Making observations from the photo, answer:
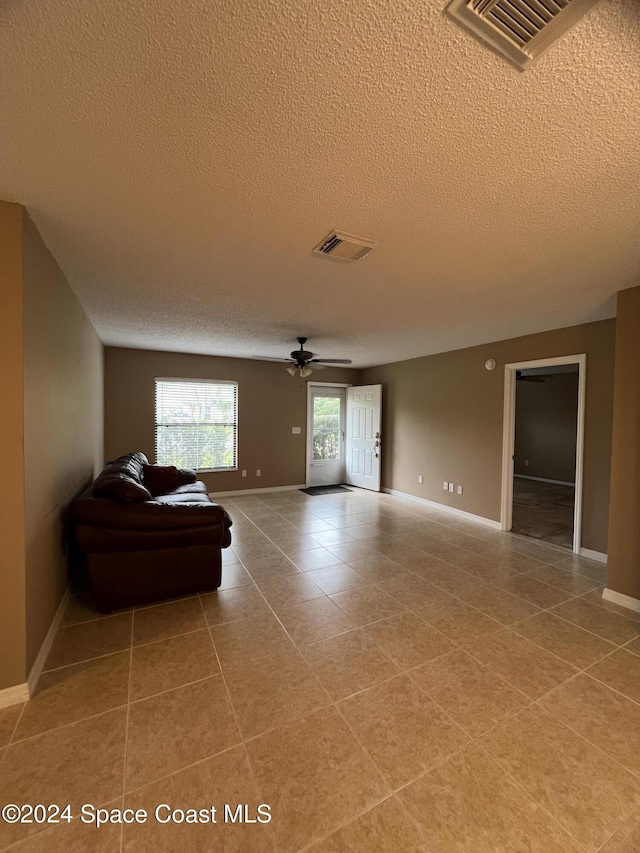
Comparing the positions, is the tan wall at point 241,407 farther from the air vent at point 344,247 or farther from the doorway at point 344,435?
the air vent at point 344,247

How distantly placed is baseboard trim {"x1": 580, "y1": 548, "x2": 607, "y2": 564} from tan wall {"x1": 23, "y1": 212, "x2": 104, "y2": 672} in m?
4.75

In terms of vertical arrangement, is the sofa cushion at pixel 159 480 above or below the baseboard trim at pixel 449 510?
above

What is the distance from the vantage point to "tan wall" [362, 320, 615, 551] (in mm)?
3596

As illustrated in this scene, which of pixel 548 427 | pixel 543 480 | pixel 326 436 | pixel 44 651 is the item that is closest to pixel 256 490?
pixel 326 436

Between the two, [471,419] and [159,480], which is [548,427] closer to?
[471,419]

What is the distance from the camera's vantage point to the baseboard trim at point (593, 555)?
3589 mm

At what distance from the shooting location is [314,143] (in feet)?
4.30

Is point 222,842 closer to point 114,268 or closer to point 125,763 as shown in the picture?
point 125,763

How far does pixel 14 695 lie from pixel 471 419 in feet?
17.0

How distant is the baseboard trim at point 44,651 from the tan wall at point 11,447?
0.11m

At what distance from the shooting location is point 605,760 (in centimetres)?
151

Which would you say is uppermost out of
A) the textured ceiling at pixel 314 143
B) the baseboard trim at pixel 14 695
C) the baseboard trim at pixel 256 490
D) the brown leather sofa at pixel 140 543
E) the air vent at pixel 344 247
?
the air vent at pixel 344 247

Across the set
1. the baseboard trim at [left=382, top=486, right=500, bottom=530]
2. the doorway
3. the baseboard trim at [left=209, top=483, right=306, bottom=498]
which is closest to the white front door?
the doorway

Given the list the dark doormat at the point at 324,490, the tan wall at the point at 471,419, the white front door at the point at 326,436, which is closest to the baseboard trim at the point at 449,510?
the tan wall at the point at 471,419
